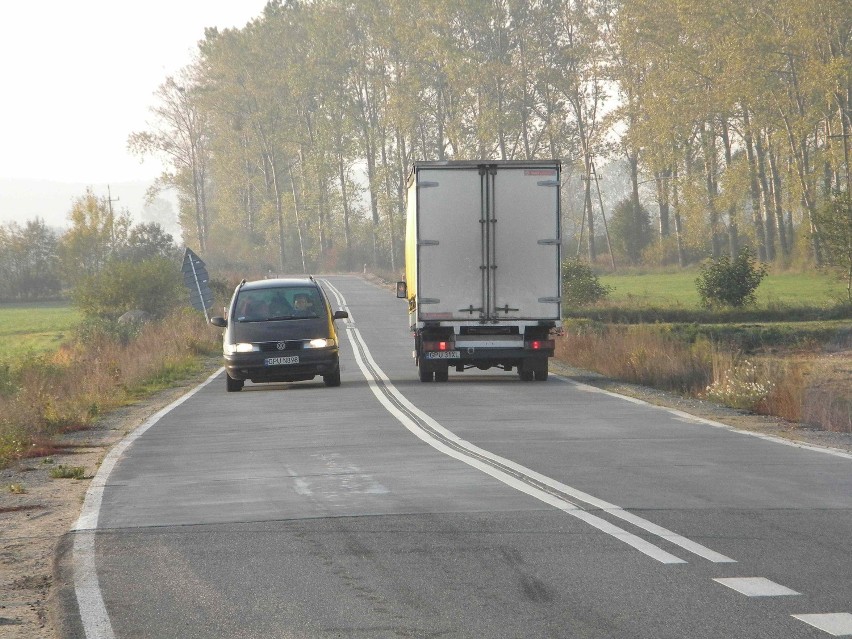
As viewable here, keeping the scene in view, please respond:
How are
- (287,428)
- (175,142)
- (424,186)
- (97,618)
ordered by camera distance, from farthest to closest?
(175,142) < (424,186) < (287,428) < (97,618)

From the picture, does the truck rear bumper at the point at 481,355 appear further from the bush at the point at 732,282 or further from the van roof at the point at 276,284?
the bush at the point at 732,282

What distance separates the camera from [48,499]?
1058cm

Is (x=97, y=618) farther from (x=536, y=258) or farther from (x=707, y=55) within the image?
(x=707, y=55)

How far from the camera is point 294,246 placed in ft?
382

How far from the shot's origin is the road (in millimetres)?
6047

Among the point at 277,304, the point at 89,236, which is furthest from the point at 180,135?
the point at 277,304

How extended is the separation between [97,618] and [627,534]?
3243 mm

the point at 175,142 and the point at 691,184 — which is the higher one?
the point at 175,142

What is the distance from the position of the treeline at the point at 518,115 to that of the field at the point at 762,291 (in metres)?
2.06

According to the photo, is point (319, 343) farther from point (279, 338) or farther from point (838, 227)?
point (838, 227)

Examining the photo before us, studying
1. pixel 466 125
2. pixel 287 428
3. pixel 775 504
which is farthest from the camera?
pixel 466 125

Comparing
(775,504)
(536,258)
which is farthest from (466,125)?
(775,504)

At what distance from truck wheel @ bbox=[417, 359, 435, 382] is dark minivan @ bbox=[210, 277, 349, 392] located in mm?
1482

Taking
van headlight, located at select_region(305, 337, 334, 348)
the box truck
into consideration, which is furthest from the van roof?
the box truck
